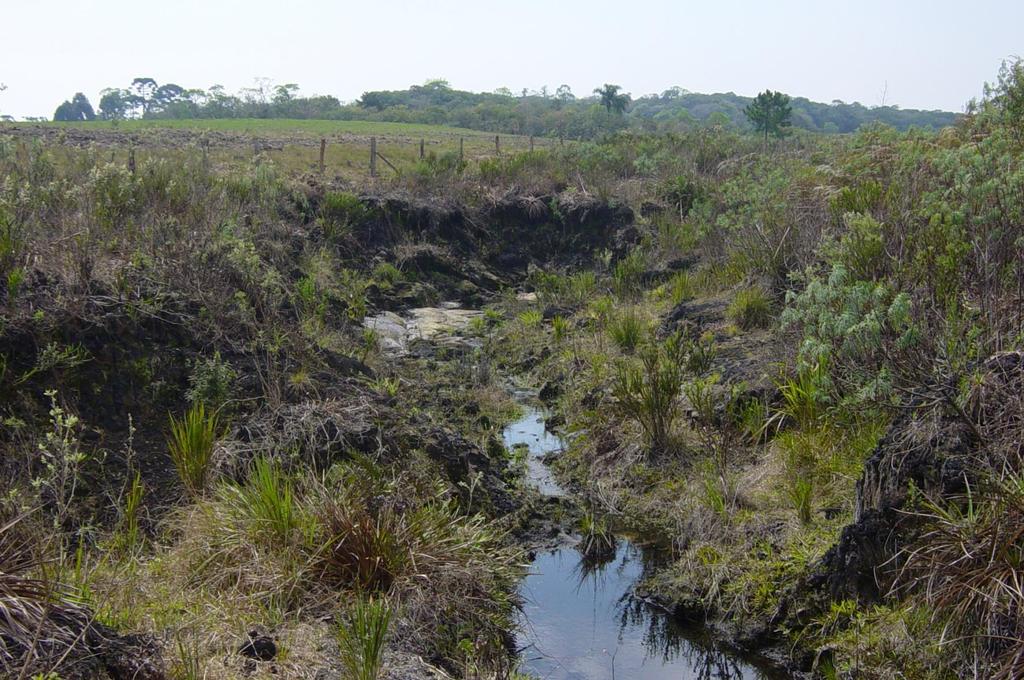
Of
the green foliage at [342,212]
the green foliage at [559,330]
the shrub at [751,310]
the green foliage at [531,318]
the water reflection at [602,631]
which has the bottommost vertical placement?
the water reflection at [602,631]

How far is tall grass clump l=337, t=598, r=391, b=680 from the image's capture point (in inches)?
175

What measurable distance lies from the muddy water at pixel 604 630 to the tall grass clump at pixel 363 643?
153 cm

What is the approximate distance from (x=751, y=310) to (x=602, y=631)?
620cm

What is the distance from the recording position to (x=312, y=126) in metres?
53.0

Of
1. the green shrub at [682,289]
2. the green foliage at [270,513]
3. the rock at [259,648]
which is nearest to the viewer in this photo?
the rock at [259,648]

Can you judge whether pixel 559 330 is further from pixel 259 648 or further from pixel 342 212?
pixel 259 648

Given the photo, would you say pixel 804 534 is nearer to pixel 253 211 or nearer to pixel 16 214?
pixel 16 214

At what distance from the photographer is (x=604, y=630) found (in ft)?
20.7

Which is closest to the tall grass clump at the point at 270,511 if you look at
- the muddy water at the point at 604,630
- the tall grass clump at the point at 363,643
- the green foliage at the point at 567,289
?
the tall grass clump at the point at 363,643

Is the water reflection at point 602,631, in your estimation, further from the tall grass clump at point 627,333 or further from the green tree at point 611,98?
the green tree at point 611,98

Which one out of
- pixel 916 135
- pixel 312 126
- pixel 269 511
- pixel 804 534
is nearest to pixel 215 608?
pixel 269 511

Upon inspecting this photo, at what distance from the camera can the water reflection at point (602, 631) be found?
5785 mm

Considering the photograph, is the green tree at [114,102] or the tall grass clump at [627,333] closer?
the tall grass clump at [627,333]

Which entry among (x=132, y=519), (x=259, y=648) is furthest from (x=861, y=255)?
(x=132, y=519)
